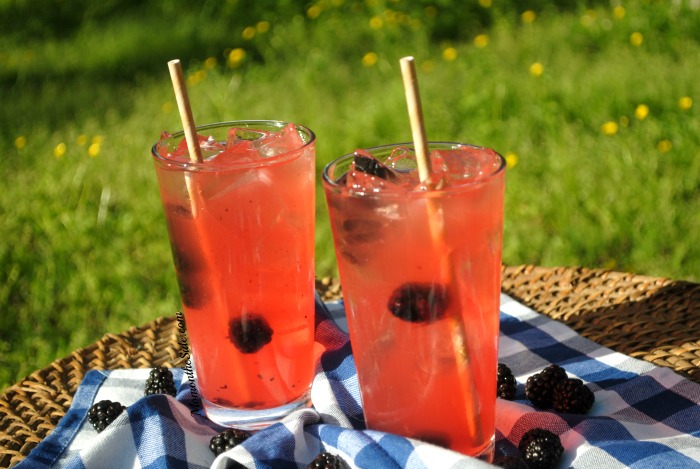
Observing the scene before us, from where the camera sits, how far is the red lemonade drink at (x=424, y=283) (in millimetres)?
1238

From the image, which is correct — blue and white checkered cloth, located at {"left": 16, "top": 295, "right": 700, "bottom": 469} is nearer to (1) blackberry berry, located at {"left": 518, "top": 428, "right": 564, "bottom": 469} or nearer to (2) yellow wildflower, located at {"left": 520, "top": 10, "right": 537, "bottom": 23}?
A: (1) blackberry berry, located at {"left": 518, "top": 428, "right": 564, "bottom": 469}

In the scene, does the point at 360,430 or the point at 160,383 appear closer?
the point at 360,430

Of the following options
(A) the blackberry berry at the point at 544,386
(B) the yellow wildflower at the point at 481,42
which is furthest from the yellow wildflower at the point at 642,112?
(A) the blackberry berry at the point at 544,386

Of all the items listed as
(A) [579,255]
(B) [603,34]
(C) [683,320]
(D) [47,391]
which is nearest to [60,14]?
(B) [603,34]

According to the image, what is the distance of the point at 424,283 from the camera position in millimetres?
1257

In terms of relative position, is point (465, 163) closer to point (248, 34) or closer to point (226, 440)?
point (226, 440)

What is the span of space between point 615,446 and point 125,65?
4462 millimetres

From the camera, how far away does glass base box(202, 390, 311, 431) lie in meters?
1.58

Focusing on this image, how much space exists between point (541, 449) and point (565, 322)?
0.61 m

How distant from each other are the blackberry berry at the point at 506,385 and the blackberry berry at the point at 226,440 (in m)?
0.46

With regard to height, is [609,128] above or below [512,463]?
below

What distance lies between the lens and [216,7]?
5.88m

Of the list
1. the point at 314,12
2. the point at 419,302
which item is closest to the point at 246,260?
the point at 419,302

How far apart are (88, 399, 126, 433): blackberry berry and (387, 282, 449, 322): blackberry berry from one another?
62 centimetres
